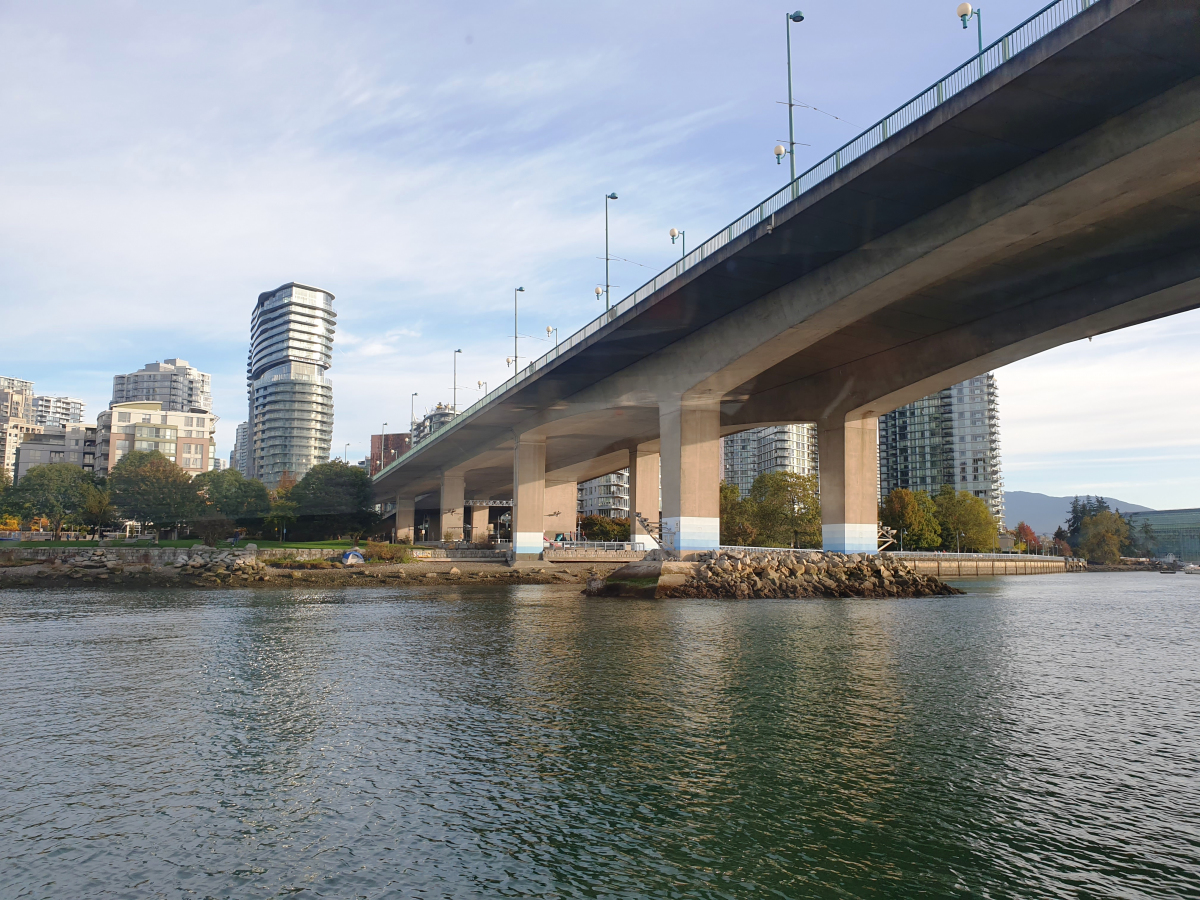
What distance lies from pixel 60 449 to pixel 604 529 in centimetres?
10525

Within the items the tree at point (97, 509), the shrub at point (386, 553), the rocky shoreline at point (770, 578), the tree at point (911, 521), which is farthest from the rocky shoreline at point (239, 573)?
the tree at point (911, 521)

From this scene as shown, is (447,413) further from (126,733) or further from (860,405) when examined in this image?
(126,733)

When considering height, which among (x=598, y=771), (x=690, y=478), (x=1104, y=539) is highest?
(x=690, y=478)

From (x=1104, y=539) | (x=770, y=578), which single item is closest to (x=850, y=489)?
(x=770, y=578)

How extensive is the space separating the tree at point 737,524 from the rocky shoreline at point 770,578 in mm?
43402

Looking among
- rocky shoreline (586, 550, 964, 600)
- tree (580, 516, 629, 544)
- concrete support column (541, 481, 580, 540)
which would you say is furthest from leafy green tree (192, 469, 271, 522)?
rocky shoreline (586, 550, 964, 600)

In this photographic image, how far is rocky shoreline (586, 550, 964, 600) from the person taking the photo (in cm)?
4553

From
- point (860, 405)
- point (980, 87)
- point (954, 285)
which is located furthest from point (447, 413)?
point (980, 87)

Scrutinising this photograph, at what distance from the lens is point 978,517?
12238cm

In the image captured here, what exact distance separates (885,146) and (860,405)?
87.7 feet

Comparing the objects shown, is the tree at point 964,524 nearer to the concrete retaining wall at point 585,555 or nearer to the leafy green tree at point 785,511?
the leafy green tree at point 785,511

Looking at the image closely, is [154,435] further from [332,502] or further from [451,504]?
[451,504]

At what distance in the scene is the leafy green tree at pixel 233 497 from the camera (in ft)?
309

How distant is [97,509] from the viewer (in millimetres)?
85688
